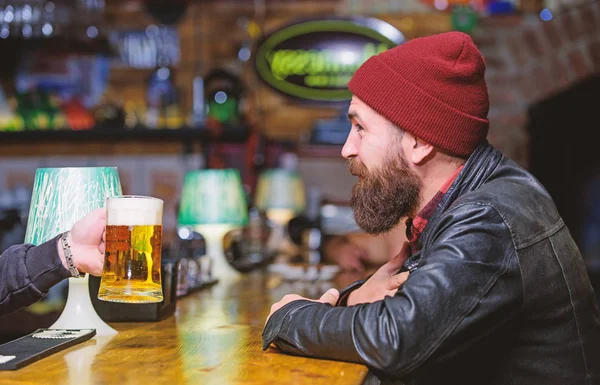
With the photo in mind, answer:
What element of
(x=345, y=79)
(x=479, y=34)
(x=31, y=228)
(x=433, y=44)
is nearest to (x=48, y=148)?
(x=345, y=79)

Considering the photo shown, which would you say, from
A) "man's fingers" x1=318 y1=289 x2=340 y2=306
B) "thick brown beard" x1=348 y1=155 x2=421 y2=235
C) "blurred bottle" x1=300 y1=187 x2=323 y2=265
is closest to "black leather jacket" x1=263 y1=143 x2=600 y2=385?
"thick brown beard" x1=348 y1=155 x2=421 y2=235

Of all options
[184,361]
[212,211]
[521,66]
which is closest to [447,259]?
[184,361]

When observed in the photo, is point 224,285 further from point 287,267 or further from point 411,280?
point 411,280

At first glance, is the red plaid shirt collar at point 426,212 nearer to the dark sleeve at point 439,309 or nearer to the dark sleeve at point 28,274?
the dark sleeve at point 439,309

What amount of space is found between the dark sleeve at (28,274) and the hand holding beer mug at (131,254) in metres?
0.20

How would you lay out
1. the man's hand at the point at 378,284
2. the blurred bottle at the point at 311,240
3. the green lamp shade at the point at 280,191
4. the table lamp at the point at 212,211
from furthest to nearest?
the green lamp shade at the point at 280,191 → the blurred bottle at the point at 311,240 → the table lamp at the point at 212,211 → the man's hand at the point at 378,284

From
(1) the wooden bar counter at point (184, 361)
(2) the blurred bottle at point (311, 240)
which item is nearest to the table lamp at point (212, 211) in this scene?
(2) the blurred bottle at point (311, 240)

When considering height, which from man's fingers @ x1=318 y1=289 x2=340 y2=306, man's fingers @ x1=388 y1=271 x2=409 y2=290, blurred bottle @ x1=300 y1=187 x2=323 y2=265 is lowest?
blurred bottle @ x1=300 y1=187 x2=323 y2=265

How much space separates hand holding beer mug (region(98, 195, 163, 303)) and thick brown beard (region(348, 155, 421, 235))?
1.55 ft

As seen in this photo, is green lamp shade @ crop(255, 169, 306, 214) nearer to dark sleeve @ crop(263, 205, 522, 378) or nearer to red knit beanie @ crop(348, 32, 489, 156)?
red knit beanie @ crop(348, 32, 489, 156)

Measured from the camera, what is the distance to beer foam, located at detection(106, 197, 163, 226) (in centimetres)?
167

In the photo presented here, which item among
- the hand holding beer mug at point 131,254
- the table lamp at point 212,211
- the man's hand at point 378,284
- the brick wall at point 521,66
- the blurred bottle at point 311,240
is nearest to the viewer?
the hand holding beer mug at point 131,254

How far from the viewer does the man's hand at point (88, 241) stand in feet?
5.94

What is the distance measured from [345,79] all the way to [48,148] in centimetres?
225
